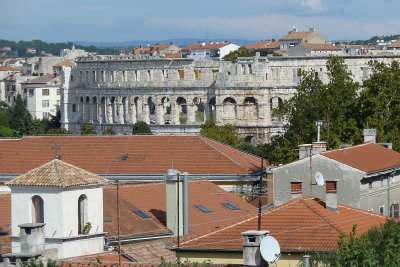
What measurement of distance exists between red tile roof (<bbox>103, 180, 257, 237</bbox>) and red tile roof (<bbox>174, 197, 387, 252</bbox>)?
1.91m

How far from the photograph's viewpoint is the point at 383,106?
2557 inches

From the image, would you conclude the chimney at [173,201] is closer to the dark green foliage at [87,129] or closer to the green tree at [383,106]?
the green tree at [383,106]

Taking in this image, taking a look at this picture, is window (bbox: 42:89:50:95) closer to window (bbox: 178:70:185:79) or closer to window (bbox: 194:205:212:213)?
window (bbox: 178:70:185:79)

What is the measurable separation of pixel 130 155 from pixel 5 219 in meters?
18.6

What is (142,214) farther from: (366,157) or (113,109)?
(113,109)

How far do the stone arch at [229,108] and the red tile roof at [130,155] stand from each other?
6361 centimetres

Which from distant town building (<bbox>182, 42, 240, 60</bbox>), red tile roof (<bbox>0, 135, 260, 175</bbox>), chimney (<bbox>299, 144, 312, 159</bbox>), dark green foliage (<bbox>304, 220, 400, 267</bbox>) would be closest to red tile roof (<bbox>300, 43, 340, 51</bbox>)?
distant town building (<bbox>182, 42, 240, 60</bbox>)

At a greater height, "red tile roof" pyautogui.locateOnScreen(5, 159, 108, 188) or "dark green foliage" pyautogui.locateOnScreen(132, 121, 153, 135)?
"red tile roof" pyautogui.locateOnScreen(5, 159, 108, 188)

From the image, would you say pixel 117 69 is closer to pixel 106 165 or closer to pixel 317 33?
pixel 317 33

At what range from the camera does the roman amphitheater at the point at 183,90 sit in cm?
11562

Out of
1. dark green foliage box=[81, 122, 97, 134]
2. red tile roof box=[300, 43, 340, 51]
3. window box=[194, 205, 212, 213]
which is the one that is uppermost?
red tile roof box=[300, 43, 340, 51]

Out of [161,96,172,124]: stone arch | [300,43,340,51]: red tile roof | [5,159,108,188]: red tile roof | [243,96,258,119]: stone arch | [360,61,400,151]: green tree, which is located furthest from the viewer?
[300,43,340,51]: red tile roof

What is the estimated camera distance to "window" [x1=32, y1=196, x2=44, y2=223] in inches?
1145

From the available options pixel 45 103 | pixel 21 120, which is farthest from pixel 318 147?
pixel 45 103
